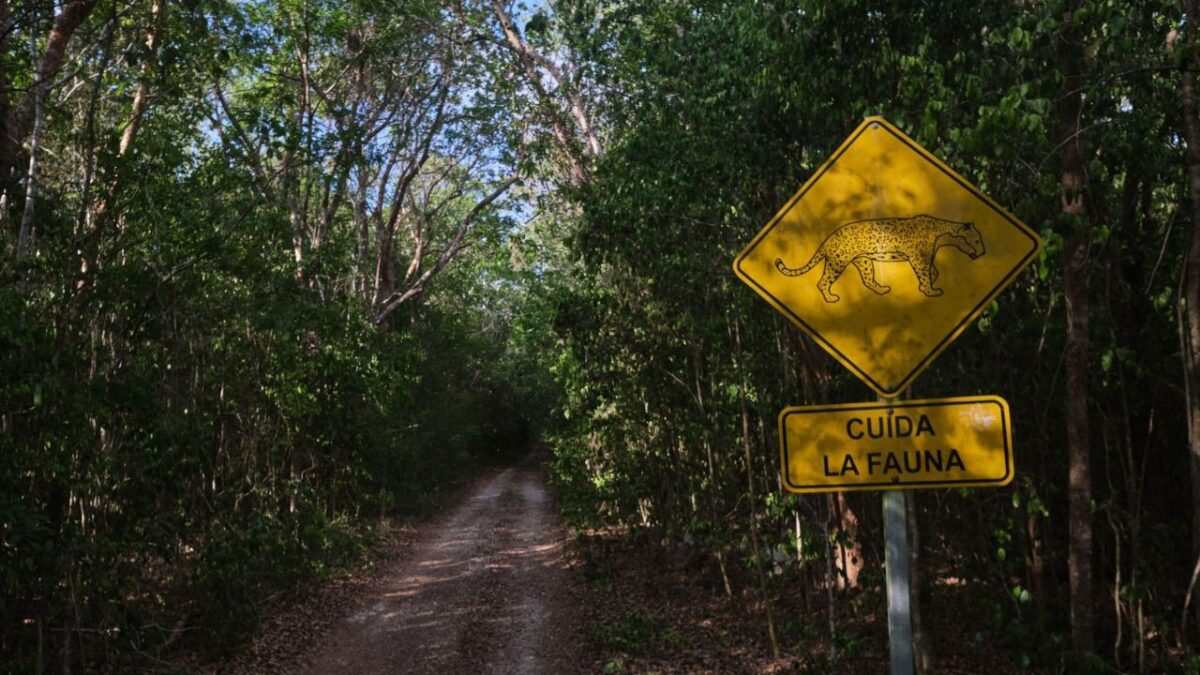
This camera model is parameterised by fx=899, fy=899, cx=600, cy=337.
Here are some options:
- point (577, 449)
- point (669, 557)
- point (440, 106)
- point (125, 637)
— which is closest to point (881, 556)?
point (669, 557)

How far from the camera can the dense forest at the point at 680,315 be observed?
587 centimetres

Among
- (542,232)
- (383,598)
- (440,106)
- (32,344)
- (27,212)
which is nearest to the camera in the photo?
(32,344)

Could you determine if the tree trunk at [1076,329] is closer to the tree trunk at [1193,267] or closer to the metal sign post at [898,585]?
the tree trunk at [1193,267]

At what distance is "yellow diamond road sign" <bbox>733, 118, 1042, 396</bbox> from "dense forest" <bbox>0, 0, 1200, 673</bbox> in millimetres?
1448

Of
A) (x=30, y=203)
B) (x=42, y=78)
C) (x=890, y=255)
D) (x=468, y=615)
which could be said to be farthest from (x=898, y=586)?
(x=468, y=615)

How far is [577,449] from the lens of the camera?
1973 cm

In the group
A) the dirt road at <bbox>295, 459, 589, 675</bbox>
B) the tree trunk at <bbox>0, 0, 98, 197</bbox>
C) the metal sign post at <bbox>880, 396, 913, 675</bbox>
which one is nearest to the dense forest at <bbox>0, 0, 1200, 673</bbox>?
the tree trunk at <bbox>0, 0, 98, 197</bbox>

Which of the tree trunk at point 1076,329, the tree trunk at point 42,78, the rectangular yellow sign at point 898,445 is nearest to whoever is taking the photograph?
the rectangular yellow sign at point 898,445

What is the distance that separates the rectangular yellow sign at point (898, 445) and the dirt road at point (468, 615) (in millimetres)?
7348

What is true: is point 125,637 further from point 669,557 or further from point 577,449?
point 577,449

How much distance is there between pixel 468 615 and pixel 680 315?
4840 mm

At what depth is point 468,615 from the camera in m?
11.8

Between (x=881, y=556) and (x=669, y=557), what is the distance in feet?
20.1

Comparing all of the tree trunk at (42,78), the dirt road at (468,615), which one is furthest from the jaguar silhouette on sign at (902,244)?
the dirt road at (468,615)
